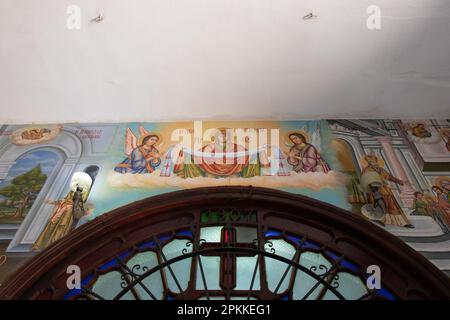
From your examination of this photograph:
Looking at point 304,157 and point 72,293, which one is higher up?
point 304,157

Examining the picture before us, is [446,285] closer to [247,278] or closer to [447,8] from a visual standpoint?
[247,278]

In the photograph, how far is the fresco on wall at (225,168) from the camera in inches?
171

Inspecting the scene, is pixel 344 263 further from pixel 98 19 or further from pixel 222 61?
pixel 98 19

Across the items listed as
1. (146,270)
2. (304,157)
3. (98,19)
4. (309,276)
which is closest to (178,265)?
(146,270)

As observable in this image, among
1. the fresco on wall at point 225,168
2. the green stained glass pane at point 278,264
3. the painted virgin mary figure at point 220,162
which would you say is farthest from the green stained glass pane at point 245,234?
the painted virgin mary figure at point 220,162

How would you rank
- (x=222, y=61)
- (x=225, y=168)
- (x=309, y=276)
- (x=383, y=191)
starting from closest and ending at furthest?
(x=309, y=276) → (x=383, y=191) → (x=225, y=168) → (x=222, y=61)

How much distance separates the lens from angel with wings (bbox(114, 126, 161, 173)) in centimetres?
496

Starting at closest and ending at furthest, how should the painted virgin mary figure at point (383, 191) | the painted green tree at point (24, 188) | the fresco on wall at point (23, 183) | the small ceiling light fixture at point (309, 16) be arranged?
1. the painted virgin mary figure at point (383, 191)
2. the fresco on wall at point (23, 183)
3. the painted green tree at point (24, 188)
4. the small ceiling light fixture at point (309, 16)

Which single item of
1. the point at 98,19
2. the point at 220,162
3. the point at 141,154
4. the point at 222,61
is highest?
the point at 98,19

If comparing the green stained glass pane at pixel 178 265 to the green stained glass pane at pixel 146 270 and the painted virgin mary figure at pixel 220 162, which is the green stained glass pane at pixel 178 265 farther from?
the painted virgin mary figure at pixel 220 162

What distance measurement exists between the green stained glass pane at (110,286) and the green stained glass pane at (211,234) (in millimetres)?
812

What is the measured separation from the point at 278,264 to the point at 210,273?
0.59m

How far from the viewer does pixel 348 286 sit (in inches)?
151
